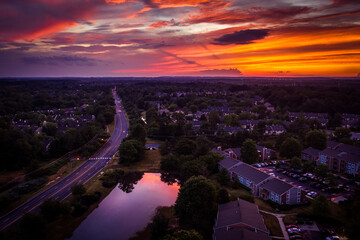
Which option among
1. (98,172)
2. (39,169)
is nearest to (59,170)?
(39,169)

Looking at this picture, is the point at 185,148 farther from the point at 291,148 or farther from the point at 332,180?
the point at 332,180

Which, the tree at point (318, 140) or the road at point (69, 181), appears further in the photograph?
the tree at point (318, 140)

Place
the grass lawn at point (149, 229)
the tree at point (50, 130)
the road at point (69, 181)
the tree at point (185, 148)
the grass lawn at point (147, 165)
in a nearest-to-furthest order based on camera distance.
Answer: the grass lawn at point (149, 229) < the road at point (69, 181) < the grass lawn at point (147, 165) < the tree at point (185, 148) < the tree at point (50, 130)

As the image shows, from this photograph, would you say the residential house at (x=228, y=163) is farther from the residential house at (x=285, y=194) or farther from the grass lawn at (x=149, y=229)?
the grass lawn at (x=149, y=229)

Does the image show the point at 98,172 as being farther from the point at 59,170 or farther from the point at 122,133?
the point at 122,133

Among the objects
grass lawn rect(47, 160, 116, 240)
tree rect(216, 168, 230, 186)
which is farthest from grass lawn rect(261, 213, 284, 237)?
grass lawn rect(47, 160, 116, 240)

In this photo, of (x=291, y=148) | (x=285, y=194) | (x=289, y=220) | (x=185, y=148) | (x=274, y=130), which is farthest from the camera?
(x=274, y=130)


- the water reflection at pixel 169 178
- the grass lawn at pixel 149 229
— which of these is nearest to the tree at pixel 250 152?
the water reflection at pixel 169 178

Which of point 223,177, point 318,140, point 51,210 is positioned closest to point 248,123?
point 318,140
